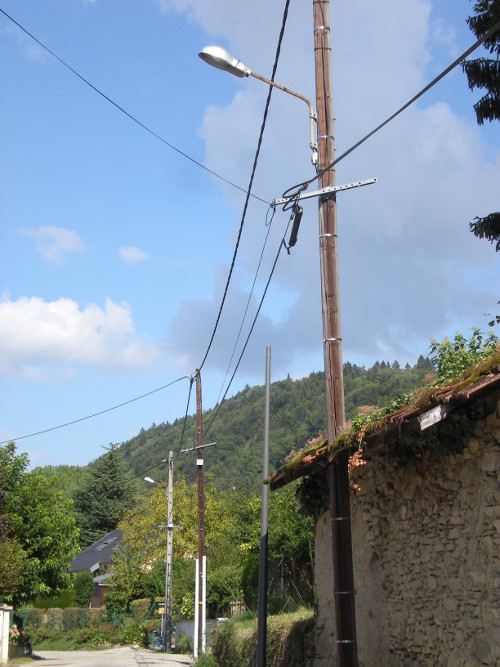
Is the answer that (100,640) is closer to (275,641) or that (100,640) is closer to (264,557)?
(275,641)

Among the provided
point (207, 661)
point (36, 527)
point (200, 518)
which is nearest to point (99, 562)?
point (36, 527)

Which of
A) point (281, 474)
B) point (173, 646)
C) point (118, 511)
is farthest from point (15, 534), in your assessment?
point (118, 511)

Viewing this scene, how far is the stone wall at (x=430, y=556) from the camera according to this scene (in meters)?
7.41

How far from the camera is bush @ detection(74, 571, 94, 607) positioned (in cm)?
5281

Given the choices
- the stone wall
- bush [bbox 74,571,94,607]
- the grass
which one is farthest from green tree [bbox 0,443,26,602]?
bush [bbox 74,571,94,607]

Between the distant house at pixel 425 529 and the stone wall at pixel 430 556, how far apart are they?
0.01 meters

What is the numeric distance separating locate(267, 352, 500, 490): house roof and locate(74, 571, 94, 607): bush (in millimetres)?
47379

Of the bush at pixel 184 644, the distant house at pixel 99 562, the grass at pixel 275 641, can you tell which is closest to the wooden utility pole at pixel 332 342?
the grass at pixel 275 641

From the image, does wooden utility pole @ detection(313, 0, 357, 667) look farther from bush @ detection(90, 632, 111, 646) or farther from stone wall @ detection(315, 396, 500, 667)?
bush @ detection(90, 632, 111, 646)

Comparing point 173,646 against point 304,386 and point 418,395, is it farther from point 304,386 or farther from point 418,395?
point 304,386

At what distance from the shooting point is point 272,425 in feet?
319

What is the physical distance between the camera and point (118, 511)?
2667 inches

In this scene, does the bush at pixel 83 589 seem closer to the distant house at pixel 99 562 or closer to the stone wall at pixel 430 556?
the distant house at pixel 99 562

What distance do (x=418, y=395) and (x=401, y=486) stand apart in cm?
138
